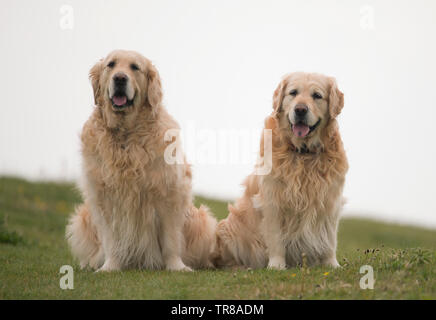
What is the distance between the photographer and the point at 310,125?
5668 mm

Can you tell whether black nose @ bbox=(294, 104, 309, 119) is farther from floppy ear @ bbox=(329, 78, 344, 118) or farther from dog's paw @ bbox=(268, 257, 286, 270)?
dog's paw @ bbox=(268, 257, 286, 270)

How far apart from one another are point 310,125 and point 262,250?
5.05ft

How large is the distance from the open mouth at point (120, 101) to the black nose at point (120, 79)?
0.13 meters

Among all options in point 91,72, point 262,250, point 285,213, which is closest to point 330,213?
point 285,213

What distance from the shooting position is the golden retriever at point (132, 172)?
5621mm

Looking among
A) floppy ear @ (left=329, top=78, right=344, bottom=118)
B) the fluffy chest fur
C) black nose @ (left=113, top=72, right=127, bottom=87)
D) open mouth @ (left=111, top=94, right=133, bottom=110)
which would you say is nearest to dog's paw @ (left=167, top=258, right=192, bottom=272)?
the fluffy chest fur

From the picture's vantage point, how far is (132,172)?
18.4 feet

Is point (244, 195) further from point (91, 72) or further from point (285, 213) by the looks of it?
point (91, 72)

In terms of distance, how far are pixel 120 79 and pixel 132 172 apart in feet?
3.28

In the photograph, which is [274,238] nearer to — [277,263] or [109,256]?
[277,263]

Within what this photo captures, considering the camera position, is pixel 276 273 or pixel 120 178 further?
pixel 120 178

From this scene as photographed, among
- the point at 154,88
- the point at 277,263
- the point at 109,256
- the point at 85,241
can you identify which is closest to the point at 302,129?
the point at 277,263

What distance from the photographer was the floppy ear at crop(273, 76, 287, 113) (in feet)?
19.2
